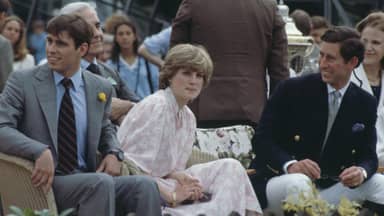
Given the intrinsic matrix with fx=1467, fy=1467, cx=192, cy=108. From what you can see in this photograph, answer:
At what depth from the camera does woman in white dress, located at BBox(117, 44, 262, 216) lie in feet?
27.8

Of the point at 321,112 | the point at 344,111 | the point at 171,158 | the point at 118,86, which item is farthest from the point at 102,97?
the point at 118,86

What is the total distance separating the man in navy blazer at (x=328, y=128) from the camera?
8.78 m

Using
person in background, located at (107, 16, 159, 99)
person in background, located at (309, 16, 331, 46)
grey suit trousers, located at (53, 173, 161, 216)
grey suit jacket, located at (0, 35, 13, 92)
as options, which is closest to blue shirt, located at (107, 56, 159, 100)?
person in background, located at (107, 16, 159, 99)

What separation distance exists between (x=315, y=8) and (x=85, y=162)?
40.8 ft

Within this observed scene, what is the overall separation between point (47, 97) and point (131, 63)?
615 centimetres

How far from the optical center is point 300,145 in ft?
28.9

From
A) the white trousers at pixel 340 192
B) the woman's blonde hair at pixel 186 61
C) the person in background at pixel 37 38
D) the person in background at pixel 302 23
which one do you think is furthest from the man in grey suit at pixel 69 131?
the person in background at pixel 37 38

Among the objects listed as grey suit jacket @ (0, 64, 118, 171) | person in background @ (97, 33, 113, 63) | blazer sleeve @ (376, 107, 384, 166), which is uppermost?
grey suit jacket @ (0, 64, 118, 171)

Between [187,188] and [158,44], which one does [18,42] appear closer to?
[158,44]

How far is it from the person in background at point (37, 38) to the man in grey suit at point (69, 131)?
11250 millimetres

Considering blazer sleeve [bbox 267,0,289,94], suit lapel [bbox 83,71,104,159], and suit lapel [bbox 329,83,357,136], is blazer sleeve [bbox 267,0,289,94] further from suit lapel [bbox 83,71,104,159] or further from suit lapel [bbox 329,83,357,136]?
suit lapel [bbox 83,71,104,159]

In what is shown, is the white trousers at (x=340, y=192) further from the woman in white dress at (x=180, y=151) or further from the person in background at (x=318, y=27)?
the person in background at (x=318, y=27)

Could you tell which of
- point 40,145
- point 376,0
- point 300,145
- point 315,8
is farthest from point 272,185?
point 376,0

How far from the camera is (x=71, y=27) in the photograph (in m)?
8.30
